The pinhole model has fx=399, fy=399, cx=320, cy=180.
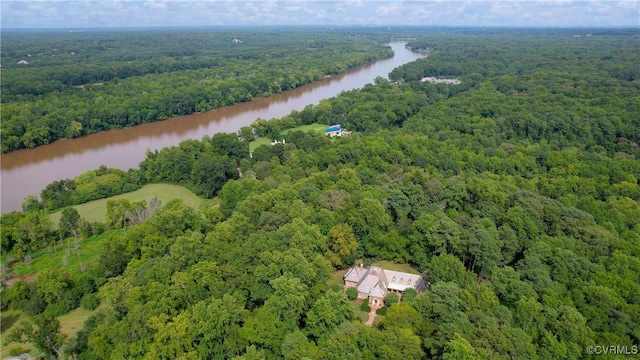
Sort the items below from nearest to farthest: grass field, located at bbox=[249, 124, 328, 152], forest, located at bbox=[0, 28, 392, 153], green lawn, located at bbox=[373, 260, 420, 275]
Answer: green lawn, located at bbox=[373, 260, 420, 275] < grass field, located at bbox=[249, 124, 328, 152] < forest, located at bbox=[0, 28, 392, 153]

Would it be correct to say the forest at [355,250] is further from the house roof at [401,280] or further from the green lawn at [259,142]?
the green lawn at [259,142]

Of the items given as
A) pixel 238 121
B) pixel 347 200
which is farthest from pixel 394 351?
pixel 238 121

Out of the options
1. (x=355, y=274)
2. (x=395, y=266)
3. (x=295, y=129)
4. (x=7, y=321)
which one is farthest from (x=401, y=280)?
(x=295, y=129)

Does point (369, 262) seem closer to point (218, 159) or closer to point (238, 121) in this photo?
point (218, 159)

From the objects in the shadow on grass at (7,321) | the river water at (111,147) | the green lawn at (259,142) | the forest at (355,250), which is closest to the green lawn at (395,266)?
the forest at (355,250)

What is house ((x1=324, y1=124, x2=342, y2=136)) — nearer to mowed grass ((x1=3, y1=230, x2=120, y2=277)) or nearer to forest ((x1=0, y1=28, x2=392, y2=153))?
forest ((x1=0, y1=28, x2=392, y2=153))

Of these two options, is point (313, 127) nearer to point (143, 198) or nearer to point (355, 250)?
point (143, 198)

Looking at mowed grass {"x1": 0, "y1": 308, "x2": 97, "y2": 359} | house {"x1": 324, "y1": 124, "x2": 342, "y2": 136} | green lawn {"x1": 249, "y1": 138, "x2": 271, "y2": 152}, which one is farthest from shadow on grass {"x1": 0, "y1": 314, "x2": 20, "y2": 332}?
house {"x1": 324, "y1": 124, "x2": 342, "y2": 136}
